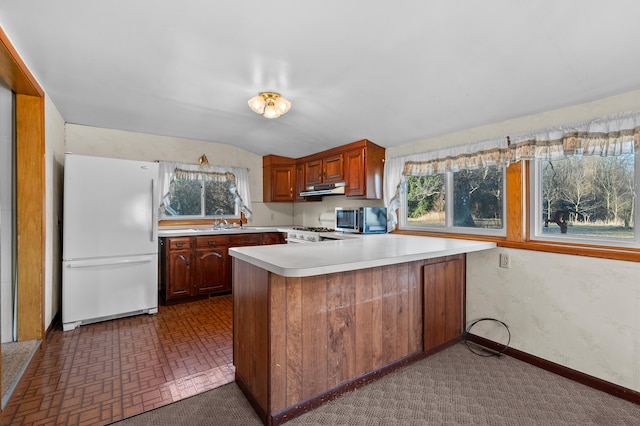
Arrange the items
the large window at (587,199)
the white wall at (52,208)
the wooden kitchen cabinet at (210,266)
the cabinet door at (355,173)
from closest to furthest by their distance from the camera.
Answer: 1. the large window at (587,199)
2. the white wall at (52,208)
3. the cabinet door at (355,173)
4. the wooden kitchen cabinet at (210,266)

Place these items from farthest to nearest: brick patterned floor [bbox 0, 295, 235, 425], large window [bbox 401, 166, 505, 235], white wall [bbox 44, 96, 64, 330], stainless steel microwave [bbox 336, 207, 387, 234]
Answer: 1. stainless steel microwave [bbox 336, 207, 387, 234]
2. large window [bbox 401, 166, 505, 235]
3. white wall [bbox 44, 96, 64, 330]
4. brick patterned floor [bbox 0, 295, 235, 425]

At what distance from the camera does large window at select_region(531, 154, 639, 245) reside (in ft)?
6.97

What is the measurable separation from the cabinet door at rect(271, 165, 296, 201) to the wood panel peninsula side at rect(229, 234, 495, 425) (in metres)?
2.74

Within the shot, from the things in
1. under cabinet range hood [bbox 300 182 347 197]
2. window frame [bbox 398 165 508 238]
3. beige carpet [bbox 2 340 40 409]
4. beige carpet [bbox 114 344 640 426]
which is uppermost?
under cabinet range hood [bbox 300 182 347 197]

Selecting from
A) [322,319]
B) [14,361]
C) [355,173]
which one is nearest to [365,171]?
[355,173]

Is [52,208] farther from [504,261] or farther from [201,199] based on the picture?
[504,261]

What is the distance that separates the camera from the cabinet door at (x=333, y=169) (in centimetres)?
396

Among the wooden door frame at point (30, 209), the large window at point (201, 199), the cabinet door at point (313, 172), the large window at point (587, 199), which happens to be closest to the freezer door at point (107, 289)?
the wooden door frame at point (30, 209)

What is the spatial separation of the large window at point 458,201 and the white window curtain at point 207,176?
2452 mm

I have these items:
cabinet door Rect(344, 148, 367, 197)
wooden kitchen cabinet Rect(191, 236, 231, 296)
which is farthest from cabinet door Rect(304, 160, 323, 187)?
wooden kitchen cabinet Rect(191, 236, 231, 296)

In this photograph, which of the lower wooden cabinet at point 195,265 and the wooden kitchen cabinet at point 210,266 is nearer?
the lower wooden cabinet at point 195,265

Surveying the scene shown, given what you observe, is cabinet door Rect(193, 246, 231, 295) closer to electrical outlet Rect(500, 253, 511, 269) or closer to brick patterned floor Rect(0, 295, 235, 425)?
brick patterned floor Rect(0, 295, 235, 425)

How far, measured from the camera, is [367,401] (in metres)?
1.94

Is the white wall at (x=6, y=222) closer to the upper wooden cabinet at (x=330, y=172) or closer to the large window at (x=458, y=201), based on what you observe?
the upper wooden cabinet at (x=330, y=172)
